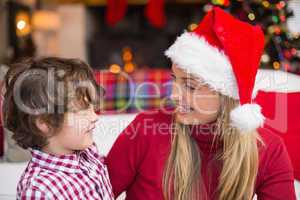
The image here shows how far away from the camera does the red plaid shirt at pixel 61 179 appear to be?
0.95 metres

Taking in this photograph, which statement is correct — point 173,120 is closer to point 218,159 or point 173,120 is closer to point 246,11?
point 218,159

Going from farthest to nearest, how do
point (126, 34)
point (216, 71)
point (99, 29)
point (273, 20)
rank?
1. point (99, 29)
2. point (126, 34)
3. point (273, 20)
4. point (216, 71)

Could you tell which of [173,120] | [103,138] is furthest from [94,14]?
[173,120]

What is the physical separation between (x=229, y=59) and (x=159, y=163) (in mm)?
342

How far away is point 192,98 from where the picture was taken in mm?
1102

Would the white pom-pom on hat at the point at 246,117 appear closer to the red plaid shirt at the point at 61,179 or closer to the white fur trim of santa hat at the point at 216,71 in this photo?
the white fur trim of santa hat at the point at 216,71

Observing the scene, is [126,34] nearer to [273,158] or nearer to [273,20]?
[273,20]

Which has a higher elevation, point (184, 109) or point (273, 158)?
point (184, 109)

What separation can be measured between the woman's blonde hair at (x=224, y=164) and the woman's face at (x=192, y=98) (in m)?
0.04

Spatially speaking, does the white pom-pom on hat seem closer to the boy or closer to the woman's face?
the woman's face

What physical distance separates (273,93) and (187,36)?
621 mm

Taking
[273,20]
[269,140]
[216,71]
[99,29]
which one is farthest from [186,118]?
[99,29]

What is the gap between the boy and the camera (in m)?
1.00

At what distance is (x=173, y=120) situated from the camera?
1239 mm
